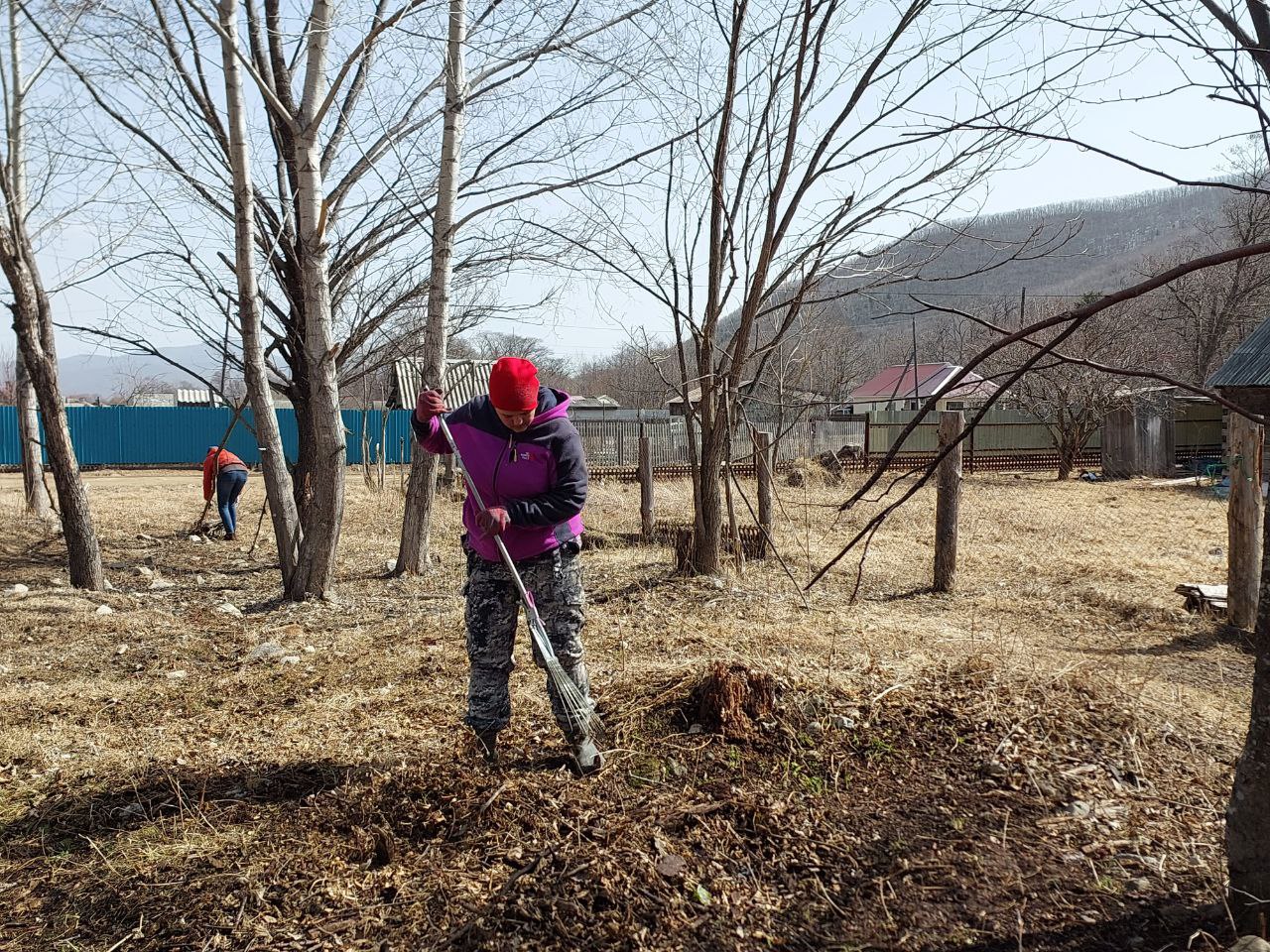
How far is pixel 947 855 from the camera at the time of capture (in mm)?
2510

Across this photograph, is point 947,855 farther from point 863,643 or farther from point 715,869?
point 863,643

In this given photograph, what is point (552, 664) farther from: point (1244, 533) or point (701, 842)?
point (1244, 533)

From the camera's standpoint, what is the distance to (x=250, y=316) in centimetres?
660

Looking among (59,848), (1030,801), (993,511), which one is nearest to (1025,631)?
(1030,801)

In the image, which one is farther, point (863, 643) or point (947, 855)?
point (863, 643)

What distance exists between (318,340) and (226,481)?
14.8ft

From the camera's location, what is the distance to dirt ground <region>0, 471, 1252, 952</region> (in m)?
2.31

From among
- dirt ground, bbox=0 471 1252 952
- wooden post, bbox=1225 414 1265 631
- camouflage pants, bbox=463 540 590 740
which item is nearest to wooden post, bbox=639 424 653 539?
dirt ground, bbox=0 471 1252 952

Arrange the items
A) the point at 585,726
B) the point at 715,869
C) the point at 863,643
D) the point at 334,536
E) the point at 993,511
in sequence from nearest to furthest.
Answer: the point at 715,869
the point at 585,726
the point at 863,643
the point at 334,536
the point at 993,511

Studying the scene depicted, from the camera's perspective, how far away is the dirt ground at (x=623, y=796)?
2.31 meters

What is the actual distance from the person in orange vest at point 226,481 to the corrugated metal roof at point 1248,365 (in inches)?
427

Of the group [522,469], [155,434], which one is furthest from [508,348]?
[522,469]

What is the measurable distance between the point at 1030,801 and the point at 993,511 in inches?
454

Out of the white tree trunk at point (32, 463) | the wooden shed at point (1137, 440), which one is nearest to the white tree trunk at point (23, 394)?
the white tree trunk at point (32, 463)
